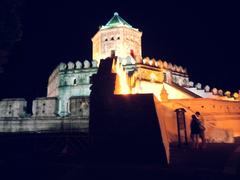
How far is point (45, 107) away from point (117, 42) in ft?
43.1

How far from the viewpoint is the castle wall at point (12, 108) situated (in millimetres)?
24375

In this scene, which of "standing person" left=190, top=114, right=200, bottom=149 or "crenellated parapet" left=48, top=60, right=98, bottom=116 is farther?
"crenellated parapet" left=48, top=60, right=98, bottom=116

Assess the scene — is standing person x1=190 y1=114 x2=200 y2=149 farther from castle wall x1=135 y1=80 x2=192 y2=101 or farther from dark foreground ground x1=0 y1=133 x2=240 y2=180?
castle wall x1=135 y1=80 x2=192 y2=101

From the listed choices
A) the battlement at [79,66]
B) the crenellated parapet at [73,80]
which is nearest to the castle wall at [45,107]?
the crenellated parapet at [73,80]

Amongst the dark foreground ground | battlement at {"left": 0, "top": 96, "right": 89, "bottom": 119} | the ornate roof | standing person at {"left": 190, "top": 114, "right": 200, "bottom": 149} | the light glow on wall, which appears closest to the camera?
the dark foreground ground

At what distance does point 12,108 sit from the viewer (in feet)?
80.3

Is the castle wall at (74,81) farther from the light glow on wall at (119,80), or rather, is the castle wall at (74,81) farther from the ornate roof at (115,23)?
the light glow on wall at (119,80)

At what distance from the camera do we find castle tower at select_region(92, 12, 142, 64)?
32938 mm

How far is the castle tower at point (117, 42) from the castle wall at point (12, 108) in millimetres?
11721

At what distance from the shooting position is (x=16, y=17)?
10555 millimetres

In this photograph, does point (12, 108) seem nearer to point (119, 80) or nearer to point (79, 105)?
point (79, 105)

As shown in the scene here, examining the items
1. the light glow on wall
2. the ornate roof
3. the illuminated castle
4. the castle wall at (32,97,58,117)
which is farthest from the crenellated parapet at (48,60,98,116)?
the light glow on wall

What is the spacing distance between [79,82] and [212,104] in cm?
1485

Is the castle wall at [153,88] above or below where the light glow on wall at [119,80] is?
above
